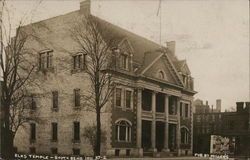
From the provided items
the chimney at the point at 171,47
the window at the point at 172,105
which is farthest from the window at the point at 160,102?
the chimney at the point at 171,47

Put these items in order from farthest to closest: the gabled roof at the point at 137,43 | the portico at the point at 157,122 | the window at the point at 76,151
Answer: the gabled roof at the point at 137,43, the portico at the point at 157,122, the window at the point at 76,151

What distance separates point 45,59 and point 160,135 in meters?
11.8

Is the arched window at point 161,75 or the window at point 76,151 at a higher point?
the arched window at point 161,75

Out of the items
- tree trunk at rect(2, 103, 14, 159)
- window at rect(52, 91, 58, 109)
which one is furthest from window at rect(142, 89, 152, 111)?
tree trunk at rect(2, 103, 14, 159)

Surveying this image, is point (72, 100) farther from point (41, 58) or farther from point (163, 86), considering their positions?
point (163, 86)

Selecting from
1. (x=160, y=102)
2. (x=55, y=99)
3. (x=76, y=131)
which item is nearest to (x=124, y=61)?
(x=55, y=99)

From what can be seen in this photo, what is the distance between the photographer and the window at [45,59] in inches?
1107

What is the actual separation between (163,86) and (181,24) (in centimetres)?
1340

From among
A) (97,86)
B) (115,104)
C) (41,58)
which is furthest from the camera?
(41,58)

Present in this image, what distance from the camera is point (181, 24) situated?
17.6 metres

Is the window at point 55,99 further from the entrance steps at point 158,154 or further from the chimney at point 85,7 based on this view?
the entrance steps at point 158,154

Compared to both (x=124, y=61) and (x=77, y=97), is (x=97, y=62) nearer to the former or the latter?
(x=77, y=97)

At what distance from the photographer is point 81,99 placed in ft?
84.2

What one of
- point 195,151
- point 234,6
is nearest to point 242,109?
point 195,151
